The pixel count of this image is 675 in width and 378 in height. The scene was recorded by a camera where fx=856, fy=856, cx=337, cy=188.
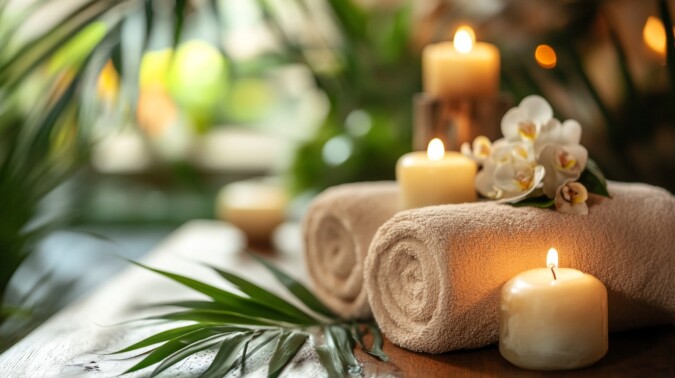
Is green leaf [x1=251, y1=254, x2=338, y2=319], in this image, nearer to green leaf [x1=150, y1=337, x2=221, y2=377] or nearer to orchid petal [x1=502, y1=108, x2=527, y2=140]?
green leaf [x1=150, y1=337, x2=221, y2=377]

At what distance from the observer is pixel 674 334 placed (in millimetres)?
756

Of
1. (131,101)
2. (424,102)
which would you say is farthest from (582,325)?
(131,101)

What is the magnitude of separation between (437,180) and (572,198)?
4.6 inches

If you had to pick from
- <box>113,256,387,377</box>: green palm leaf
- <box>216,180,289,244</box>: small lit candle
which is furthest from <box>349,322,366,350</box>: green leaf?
<box>216,180,289,244</box>: small lit candle

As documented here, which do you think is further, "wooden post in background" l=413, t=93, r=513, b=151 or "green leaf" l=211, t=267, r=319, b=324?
"wooden post in background" l=413, t=93, r=513, b=151

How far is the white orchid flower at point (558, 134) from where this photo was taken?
739 millimetres

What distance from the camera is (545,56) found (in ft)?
3.71

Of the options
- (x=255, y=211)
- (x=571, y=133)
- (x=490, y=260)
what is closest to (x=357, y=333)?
(x=490, y=260)

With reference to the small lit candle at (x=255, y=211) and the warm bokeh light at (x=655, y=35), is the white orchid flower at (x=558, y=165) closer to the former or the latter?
the warm bokeh light at (x=655, y=35)

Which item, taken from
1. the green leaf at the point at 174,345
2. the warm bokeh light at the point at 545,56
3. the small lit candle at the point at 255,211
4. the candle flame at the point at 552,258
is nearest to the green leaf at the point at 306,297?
the green leaf at the point at 174,345

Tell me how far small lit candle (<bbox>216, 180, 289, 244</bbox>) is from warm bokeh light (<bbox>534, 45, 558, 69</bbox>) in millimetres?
418

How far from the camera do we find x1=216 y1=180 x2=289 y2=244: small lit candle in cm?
121

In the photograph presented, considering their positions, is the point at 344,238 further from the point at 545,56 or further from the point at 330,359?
the point at 545,56

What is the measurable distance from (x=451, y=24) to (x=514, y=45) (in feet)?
0.41
